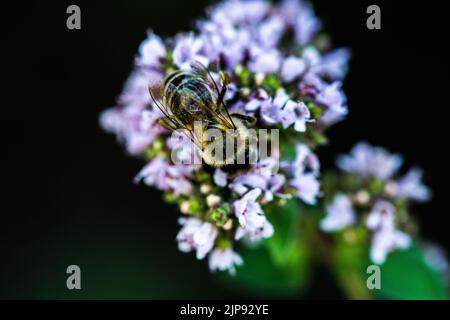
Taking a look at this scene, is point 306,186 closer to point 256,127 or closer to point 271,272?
point 256,127

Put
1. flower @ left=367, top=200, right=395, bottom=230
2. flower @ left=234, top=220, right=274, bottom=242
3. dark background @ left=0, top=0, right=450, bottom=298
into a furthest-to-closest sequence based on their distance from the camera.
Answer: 1. dark background @ left=0, top=0, right=450, bottom=298
2. flower @ left=367, top=200, right=395, bottom=230
3. flower @ left=234, top=220, right=274, bottom=242

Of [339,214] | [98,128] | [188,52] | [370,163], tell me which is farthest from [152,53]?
[98,128]

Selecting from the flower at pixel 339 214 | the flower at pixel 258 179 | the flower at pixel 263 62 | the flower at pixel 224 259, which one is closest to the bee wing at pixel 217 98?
the flower at pixel 258 179

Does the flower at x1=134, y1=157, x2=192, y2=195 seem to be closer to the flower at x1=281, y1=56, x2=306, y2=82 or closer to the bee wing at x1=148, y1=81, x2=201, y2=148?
the bee wing at x1=148, y1=81, x2=201, y2=148

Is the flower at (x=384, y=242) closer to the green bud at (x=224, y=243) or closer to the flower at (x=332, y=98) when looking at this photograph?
the flower at (x=332, y=98)

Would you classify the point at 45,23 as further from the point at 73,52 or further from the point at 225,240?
the point at 225,240

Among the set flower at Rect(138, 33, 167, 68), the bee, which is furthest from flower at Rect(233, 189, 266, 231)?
flower at Rect(138, 33, 167, 68)

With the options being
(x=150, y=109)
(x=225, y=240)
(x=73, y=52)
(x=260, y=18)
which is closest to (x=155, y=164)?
(x=150, y=109)
